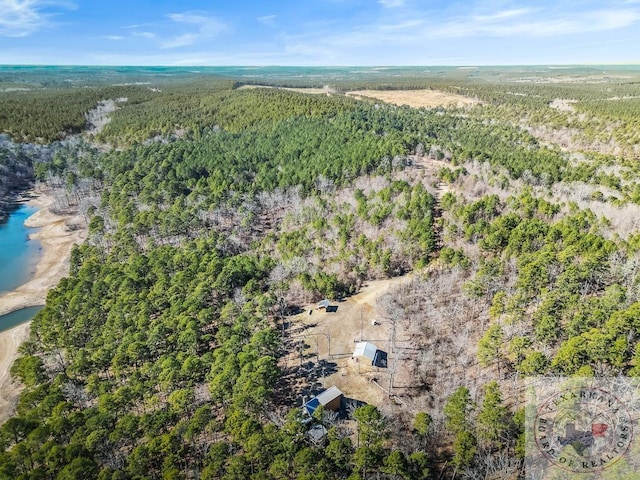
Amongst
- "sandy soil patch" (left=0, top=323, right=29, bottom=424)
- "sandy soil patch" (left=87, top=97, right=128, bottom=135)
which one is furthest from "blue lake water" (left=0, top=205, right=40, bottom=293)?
"sandy soil patch" (left=87, top=97, right=128, bottom=135)

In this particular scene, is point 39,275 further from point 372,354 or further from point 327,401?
point 372,354

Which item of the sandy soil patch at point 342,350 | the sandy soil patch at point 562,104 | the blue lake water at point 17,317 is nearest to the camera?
the sandy soil patch at point 342,350

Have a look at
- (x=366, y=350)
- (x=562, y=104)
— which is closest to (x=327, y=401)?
(x=366, y=350)

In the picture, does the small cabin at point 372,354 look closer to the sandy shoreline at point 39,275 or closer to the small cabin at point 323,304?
the small cabin at point 323,304

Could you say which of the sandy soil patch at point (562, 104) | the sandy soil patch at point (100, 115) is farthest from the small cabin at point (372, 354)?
the sandy soil patch at point (562, 104)

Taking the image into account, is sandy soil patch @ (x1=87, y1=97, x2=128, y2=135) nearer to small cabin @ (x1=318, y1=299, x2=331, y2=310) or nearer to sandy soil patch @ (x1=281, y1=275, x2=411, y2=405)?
small cabin @ (x1=318, y1=299, x2=331, y2=310)

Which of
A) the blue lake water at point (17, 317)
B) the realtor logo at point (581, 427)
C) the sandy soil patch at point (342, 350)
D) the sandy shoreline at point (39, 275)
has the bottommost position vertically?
the blue lake water at point (17, 317)
